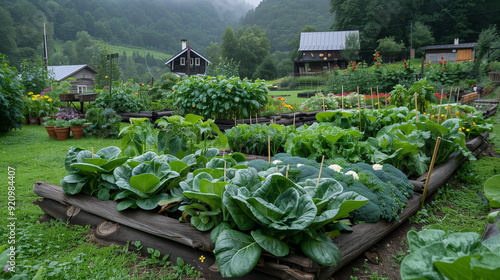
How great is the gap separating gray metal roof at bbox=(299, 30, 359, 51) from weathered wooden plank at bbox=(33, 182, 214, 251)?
35033 mm

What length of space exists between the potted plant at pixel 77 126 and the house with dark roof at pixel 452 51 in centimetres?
3537

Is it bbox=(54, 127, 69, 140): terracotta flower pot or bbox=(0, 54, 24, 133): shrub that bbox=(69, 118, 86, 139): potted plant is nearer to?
bbox=(54, 127, 69, 140): terracotta flower pot

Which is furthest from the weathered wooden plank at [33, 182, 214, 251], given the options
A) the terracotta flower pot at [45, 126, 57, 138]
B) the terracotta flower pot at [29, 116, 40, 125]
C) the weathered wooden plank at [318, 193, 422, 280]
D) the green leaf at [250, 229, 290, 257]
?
the terracotta flower pot at [29, 116, 40, 125]

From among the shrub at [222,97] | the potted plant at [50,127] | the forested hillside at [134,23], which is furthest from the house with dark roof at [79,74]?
the shrub at [222,97]

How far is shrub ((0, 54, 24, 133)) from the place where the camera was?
247 inches

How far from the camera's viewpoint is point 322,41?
36344mm

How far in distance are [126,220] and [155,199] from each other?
26cm

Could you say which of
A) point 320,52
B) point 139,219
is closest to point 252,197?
point 139,219

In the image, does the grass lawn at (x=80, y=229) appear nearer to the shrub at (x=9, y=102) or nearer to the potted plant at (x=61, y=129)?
the potted plant at (x=61, y=129)

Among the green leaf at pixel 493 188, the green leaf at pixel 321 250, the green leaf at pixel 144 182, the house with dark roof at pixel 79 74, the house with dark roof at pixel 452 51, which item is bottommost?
the green leaf at pixel 321 250

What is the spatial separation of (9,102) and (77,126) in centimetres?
143

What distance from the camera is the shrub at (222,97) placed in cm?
645

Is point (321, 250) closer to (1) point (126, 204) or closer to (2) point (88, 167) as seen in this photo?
(1) point (126, 204)

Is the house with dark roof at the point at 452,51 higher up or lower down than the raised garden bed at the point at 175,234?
higher up
